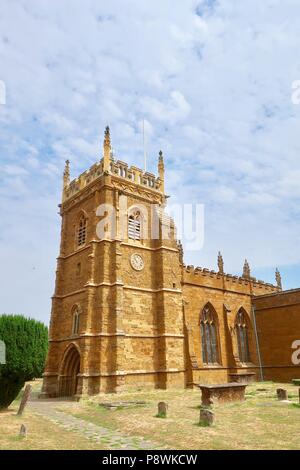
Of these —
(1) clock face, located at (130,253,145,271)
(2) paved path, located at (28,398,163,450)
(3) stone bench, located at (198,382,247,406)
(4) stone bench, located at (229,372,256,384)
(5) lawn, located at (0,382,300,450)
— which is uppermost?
Answer: (1) clock face, located at (130,253,145,271)

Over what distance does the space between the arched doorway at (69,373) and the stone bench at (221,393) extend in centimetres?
1045

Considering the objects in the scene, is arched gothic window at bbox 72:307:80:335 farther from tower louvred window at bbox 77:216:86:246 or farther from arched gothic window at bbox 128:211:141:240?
arched gothic window at bbox 128:211:141:240

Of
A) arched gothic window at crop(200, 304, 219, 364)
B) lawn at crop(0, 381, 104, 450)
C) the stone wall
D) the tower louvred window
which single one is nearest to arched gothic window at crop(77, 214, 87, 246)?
the tower louvred window

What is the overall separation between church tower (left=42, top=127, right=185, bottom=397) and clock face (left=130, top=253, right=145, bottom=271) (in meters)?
0.07

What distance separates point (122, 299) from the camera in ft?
76.3

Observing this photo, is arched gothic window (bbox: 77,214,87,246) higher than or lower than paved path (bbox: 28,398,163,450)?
higher

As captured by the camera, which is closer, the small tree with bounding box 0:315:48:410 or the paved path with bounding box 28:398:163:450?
the paved path with bounding box 28:398:163:450

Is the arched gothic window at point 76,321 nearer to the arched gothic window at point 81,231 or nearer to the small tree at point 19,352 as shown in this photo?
the arched gothic window at point 81,231

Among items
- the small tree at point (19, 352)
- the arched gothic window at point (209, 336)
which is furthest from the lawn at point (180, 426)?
the arched gothic window at point (209, 336)

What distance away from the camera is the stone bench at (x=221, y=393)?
16609 millimetres

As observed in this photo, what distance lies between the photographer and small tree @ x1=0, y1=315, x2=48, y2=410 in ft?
47.7

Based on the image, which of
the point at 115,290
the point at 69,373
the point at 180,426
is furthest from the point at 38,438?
the point at 69,373

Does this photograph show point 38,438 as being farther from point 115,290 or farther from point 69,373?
point 69,373

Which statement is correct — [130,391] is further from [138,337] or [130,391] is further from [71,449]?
[71,449]
